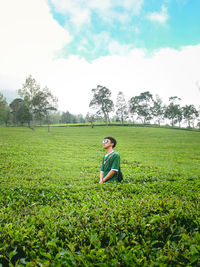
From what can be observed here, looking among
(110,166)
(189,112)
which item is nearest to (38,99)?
(110,166)

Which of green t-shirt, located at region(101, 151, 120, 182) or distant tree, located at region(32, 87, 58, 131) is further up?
distant tree, located at region(32, 87, 58, 131)

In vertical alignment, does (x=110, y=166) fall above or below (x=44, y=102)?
below

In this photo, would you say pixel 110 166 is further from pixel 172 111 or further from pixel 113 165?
pixel 172 111

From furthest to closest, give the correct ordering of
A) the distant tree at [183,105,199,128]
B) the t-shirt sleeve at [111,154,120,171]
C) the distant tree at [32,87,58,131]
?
the distant tree at [183,105,199,128], the distant tree at [32,87,58,131], the t-shirt sleeve at [111,154,120,171]

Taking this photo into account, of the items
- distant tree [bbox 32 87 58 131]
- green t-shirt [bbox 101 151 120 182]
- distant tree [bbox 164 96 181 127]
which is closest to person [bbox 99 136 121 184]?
green t-shirt [bbox 101 151 120 182]

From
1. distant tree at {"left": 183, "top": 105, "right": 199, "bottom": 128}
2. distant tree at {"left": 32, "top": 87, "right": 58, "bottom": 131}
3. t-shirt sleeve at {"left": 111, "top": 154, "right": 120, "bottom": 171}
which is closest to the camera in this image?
t-shirt sleeve at {"left": 111, "top": 154, "right": 120, "bottom": 171}

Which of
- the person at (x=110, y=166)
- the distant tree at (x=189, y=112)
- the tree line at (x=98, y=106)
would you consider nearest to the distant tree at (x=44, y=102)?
the tree line at (x=98, y=106)

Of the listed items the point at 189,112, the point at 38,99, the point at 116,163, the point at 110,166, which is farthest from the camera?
the point at 189,112

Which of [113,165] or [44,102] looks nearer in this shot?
[113,165]

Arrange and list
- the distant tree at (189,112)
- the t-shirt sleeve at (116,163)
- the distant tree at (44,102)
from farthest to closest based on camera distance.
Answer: the distant tree at (189,112) < the distant tree at (44,102) < the t-shirt sleeve at (116,163)

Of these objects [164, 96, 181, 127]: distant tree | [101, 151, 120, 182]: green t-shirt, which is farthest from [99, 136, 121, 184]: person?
[164, 96, 181, 127]: distant tree

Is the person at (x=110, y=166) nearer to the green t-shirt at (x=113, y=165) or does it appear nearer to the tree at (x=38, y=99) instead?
the green t-shirt at (x=113, y=165)

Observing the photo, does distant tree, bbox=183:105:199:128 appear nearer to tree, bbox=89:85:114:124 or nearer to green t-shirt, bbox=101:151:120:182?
tree, bbox=89:85:114:124

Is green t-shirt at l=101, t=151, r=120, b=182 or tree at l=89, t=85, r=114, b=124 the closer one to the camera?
green t-shirt at l=101, t=151, r=120, b=182
